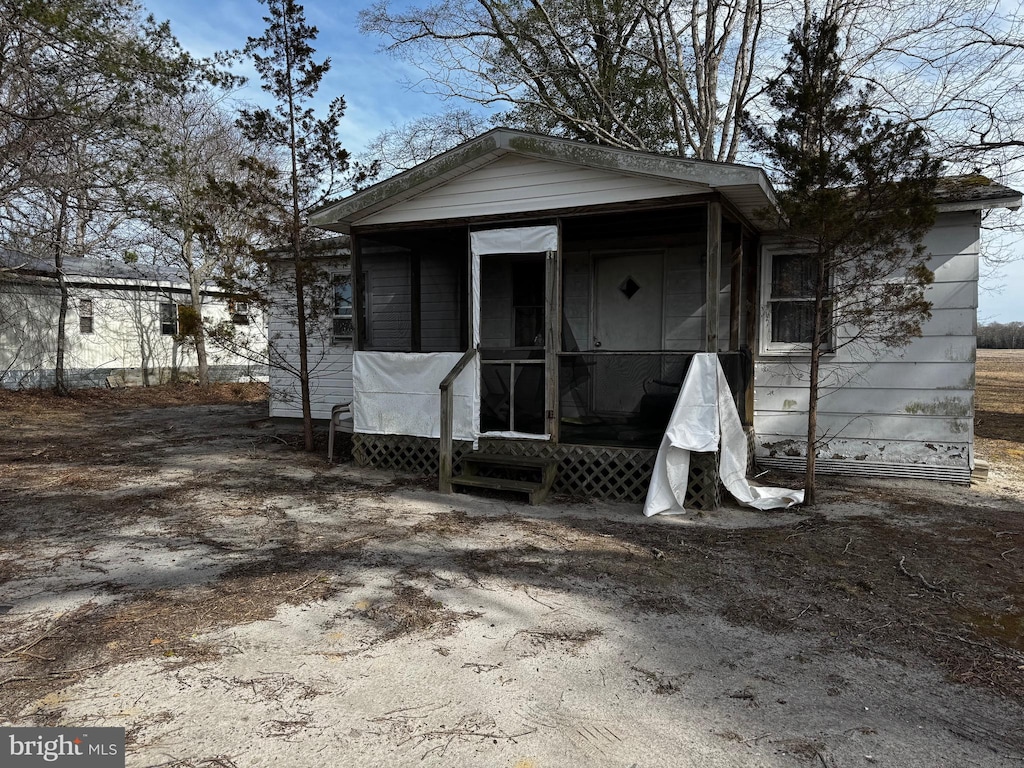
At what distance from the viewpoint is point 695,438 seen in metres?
5.68

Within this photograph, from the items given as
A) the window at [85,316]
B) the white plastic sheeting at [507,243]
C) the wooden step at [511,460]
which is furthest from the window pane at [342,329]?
the window at [85,316]

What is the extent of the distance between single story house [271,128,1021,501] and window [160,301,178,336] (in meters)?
14.8

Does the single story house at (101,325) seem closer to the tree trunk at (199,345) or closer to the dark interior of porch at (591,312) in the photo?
the tree trunk at (199,345)

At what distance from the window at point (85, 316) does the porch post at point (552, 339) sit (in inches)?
667

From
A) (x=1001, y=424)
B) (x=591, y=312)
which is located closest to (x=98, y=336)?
(x=591, y=312)

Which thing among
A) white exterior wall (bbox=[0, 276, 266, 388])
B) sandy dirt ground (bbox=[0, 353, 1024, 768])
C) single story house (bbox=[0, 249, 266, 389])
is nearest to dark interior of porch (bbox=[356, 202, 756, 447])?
sandy dirt ground (bbox=[0, 353, 1024, 768])

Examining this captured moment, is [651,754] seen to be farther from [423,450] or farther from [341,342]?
[341,342]

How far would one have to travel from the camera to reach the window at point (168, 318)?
19.8 metres

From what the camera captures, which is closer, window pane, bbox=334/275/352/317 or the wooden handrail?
the wooden handrail

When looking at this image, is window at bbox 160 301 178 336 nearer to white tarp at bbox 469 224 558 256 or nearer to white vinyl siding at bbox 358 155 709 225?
white vinyl siding at bbox 358 155 709 225

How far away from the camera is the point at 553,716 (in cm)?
255

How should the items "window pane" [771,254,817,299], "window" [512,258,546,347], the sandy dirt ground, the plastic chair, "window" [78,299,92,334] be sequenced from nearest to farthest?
the sandy dirt ground → "window pane" [771,254,817,299] → the plastic chair → "window" [512,258,546,347] → "window" [78,299,92,334]

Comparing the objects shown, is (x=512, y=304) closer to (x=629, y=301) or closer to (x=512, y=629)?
(x=629, y=301)

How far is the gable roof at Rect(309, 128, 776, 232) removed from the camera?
5.64m
